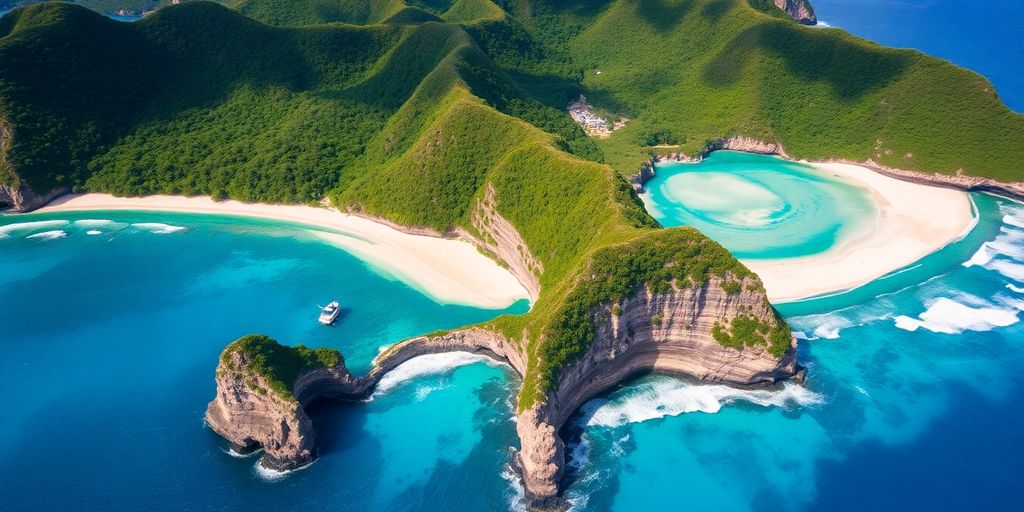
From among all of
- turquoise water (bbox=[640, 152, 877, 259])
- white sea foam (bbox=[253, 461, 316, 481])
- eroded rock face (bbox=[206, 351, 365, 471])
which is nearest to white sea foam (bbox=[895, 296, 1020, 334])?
turquoise water (bbox=[640, 152, 877, 259])

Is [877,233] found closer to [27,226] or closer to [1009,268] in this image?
[1009,268]

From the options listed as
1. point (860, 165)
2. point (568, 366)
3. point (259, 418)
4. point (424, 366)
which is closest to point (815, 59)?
point (860, 165)

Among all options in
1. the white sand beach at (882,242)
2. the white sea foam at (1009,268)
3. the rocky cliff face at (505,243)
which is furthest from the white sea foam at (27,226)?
the white sea foam at (1009,268)

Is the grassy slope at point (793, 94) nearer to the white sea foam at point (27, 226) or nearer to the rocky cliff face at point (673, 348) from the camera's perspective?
the rocky cliff face at point (673, 348)

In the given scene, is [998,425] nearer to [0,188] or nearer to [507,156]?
[507,156]

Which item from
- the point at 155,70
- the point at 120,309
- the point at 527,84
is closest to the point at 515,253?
the point at 120,309

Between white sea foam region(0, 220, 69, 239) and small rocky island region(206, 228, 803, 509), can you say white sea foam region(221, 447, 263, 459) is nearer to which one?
small rocky island region(206, 228, 803, 509)
